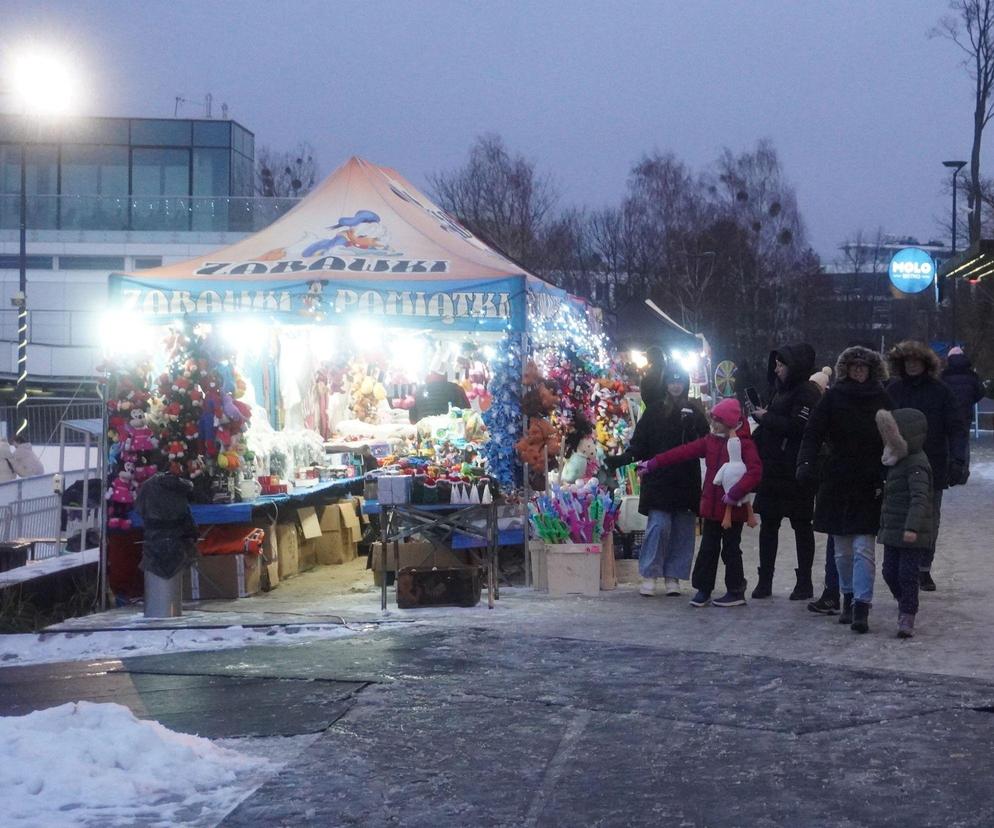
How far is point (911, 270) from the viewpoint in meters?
23.4

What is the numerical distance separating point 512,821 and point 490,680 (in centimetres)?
263

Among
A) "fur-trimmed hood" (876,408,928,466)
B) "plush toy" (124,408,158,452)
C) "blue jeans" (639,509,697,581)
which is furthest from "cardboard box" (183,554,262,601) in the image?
"fur-trimmed hood" (876,408,928,466)

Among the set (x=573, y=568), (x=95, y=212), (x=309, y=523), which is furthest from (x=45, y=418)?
(x=573, y=568)

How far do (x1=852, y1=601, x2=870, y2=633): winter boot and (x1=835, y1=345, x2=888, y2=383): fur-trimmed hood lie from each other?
4.91 feet

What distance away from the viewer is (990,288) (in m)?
43.8

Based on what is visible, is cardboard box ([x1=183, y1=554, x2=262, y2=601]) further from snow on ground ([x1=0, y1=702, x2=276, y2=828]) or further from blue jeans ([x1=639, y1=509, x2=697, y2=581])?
snow on ground ([x1=0, y1=702, x2=276, y2=828])

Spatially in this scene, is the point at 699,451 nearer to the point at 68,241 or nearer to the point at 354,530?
the point at 354,530

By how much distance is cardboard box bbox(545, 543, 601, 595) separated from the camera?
11.5 m

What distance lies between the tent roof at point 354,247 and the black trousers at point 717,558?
276 centimetres

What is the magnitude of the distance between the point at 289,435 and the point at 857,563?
22.9 ft

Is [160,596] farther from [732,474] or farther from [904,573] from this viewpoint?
[904,573]

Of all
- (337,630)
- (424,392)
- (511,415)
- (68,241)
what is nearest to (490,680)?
(337,630)

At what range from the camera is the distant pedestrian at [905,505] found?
890 centimetres

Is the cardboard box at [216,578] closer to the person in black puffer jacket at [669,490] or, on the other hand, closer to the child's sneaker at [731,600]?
the person in black puffer jacket at [669,490]
